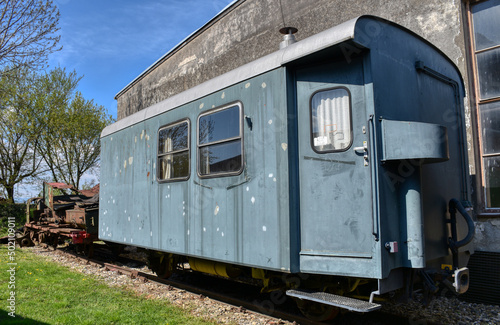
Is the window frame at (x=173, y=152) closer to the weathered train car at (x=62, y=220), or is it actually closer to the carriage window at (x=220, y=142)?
the carriage window at (x=220, y=142)

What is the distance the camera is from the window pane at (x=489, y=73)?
605cm

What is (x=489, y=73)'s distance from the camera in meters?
6.12

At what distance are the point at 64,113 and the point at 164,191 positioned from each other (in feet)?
62.6

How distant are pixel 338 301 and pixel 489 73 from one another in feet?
15.8

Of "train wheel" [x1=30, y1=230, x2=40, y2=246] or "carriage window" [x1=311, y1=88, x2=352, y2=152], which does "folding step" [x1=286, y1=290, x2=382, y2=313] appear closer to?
"carriage window" [x1=311, y1=88, x2=352, y2=152]

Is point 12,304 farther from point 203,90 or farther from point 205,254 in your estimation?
point 203,90

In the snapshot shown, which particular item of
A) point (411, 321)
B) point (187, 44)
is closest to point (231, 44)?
point (187, 44)

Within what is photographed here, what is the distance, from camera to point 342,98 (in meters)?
3.85

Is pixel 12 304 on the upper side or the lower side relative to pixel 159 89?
lower

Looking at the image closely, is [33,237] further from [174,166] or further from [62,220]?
[174,166]

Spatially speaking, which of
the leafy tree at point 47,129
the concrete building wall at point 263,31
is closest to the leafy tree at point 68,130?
the leafy tree at point 47,129

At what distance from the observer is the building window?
5.95m

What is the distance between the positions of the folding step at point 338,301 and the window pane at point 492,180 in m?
3.60

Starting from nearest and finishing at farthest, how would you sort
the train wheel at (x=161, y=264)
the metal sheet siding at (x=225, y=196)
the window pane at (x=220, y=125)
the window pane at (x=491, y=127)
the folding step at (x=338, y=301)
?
1. the folding step at (x=338, y=301)
2. the metal sheet siding at (x=225, y=196)
3. the window pane at (x=220, y=125)
4. the window pane at (x=491, y=127)
5. the train wheel at (x=161, y=264)
